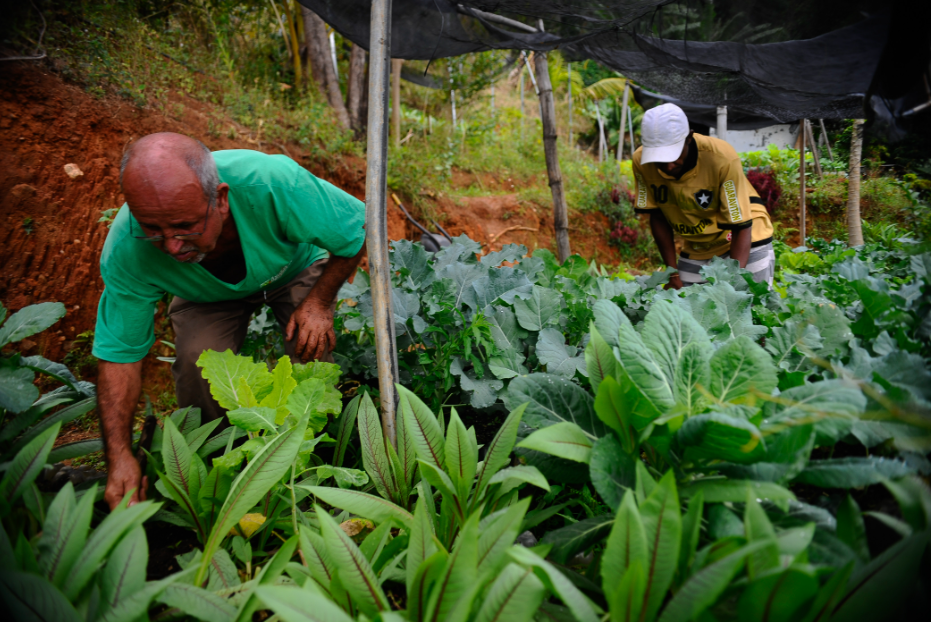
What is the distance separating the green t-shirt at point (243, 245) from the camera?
195 centimetres

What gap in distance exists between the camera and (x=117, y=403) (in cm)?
178

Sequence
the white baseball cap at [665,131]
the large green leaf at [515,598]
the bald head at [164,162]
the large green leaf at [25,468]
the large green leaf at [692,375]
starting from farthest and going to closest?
the white baseball cap at [665,131], the bald head at [164,162], the large green leaf at [25,468], the large green leaf at [692,375], the large green leaf at [515,598]

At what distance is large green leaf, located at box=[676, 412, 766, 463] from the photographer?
0.95 m

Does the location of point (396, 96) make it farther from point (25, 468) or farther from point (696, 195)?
point (25, 468)

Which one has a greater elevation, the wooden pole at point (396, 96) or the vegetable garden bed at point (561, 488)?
the wooden pole at point (396, 96)

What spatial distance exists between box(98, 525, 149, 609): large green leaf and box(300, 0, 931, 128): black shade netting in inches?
85.4

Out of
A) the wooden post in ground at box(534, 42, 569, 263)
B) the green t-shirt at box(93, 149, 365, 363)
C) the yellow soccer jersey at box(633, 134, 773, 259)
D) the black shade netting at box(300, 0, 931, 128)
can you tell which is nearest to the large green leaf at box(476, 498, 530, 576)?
the black shade netting at box(300, 0, 931, 128)

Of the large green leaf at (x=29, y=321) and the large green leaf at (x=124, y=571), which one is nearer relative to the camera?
the large green leaf at (x=124, y=571)

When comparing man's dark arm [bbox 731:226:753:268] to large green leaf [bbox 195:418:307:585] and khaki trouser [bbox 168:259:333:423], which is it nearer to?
khaki trouser [bbox 168:259:333:423]

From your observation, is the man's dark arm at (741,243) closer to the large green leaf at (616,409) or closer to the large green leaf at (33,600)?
the large green leaf at (616,409)

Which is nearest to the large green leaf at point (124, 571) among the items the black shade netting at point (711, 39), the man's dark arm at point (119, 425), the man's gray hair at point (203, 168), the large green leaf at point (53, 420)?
the man's dark arm at point (119, 425)

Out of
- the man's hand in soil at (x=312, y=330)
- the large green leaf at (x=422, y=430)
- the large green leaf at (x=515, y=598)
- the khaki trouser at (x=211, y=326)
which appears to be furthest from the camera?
the khaki trouser at (x=211, y=326)

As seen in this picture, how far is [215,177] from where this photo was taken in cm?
193

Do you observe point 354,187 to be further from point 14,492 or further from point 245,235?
point 14,492
